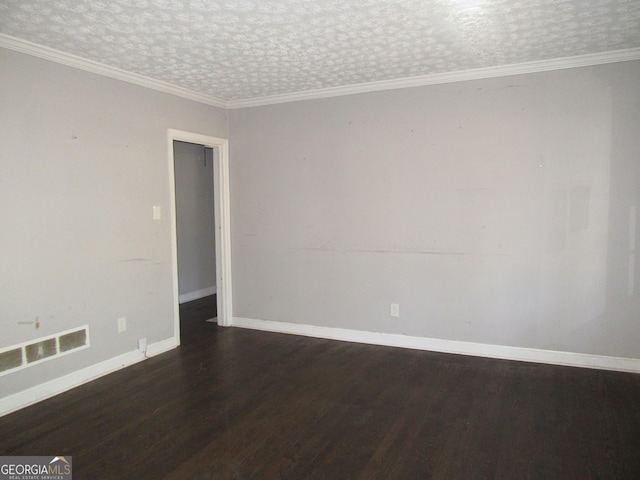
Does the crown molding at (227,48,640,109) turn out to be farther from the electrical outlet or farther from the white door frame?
the electrical outlet

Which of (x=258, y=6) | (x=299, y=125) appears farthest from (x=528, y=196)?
(x=258, y=6)

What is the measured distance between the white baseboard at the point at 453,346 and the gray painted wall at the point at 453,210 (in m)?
0.06

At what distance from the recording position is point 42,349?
310 cm

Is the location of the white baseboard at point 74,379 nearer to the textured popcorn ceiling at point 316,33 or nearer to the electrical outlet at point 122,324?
the electrical outlet at point 122,324

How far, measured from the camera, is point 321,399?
10.1 feet

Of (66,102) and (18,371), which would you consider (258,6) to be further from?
(18,371)

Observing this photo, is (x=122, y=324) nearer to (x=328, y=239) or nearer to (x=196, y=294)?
(x=328, y=239)

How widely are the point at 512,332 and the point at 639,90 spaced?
2100 mm

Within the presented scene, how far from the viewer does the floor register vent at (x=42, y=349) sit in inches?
114

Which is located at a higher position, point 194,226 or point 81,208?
point 81,208

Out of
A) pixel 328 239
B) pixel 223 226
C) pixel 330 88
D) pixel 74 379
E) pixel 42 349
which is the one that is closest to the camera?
pixel 42 349

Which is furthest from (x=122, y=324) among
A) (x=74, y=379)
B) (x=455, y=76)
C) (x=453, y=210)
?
(x=455, y=76)

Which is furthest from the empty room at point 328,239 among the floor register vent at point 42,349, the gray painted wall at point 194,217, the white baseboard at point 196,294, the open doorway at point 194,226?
the gray painted wall at point 194,217

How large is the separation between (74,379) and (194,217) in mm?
3295
